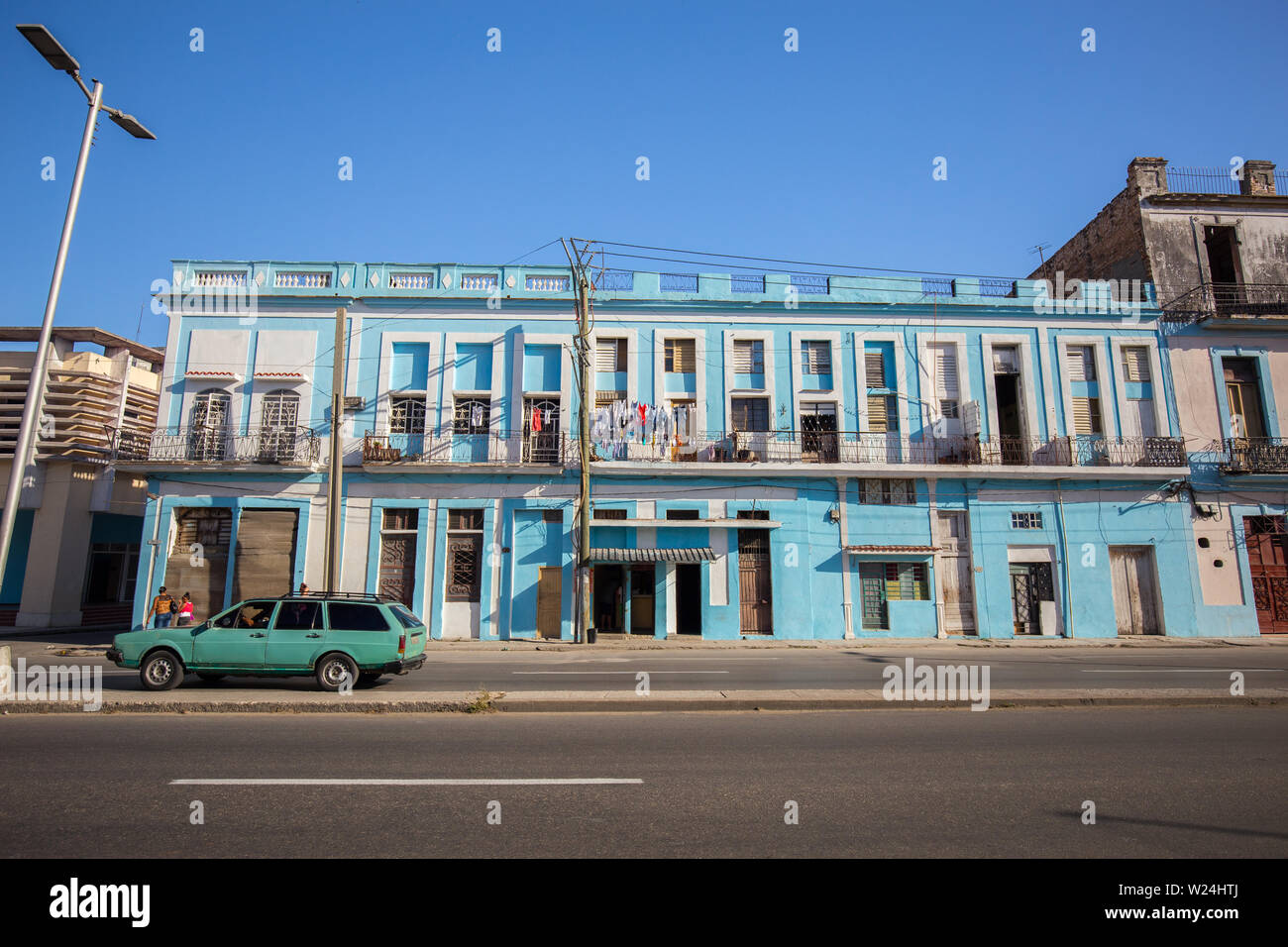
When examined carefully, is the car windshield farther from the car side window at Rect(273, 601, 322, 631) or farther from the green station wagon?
the car side window at Rect(273, 601, 322, 631)

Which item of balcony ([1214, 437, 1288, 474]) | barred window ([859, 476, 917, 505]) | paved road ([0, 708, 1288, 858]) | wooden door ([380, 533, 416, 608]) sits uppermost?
balcony ([1214, 437, 1288, 474])

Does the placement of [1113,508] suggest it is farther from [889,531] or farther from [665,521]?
[665,521]

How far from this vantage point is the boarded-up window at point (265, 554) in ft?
77.6

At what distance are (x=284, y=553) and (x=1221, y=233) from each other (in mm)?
38864

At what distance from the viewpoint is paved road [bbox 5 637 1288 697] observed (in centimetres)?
1212

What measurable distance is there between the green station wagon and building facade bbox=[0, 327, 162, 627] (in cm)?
1696

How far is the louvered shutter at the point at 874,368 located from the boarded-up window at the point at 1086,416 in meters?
7.26

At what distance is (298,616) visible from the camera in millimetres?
12117

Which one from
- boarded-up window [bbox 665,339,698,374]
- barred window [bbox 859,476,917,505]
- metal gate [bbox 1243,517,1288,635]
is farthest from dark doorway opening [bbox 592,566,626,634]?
metal gate [bbox 1243,517,1288,635]

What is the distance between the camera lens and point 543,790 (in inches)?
232

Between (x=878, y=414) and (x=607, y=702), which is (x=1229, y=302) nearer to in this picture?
(x=878, y=414)

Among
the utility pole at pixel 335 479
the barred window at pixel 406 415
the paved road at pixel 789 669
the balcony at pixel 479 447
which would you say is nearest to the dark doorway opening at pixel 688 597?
the paved road at pixel 789 669

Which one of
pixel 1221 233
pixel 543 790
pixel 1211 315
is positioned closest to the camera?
pixel 543 790

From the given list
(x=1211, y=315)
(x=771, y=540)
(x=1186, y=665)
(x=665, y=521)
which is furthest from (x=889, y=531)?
(x=1211, y=315)
